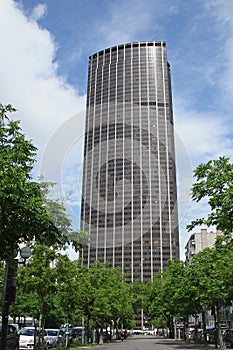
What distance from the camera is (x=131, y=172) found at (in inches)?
2761

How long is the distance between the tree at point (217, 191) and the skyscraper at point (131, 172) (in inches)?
607

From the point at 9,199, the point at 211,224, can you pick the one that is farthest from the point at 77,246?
the point at 211,224

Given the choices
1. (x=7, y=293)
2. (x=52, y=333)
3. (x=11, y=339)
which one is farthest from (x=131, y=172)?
(x=7, y=293)

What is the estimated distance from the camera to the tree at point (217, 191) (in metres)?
14.5

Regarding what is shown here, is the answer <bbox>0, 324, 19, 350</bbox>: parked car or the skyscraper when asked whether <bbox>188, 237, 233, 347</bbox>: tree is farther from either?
<bbox>0, 324, 19, 350</bbox>: parked car

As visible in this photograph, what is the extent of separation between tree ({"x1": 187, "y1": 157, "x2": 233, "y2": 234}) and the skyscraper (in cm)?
1542

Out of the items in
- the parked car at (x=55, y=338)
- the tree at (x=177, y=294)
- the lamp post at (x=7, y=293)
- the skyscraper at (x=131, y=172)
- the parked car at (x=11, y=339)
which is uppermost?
the skyscraper at (x=131, y=172)

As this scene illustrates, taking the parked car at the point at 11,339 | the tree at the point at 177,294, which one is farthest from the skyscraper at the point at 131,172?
the parked car at the point at 11,339

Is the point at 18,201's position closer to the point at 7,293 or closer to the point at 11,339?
the point at 7,293

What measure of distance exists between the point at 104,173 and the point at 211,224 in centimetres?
4632

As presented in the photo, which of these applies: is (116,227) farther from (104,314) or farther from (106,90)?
(104,314)

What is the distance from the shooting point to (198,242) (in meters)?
112

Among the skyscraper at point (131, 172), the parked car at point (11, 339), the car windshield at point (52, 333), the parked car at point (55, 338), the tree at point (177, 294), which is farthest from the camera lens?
the tree at point (177, 294)

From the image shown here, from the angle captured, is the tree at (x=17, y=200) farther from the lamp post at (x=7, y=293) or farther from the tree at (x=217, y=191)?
the tree at (x=217, y=191)
